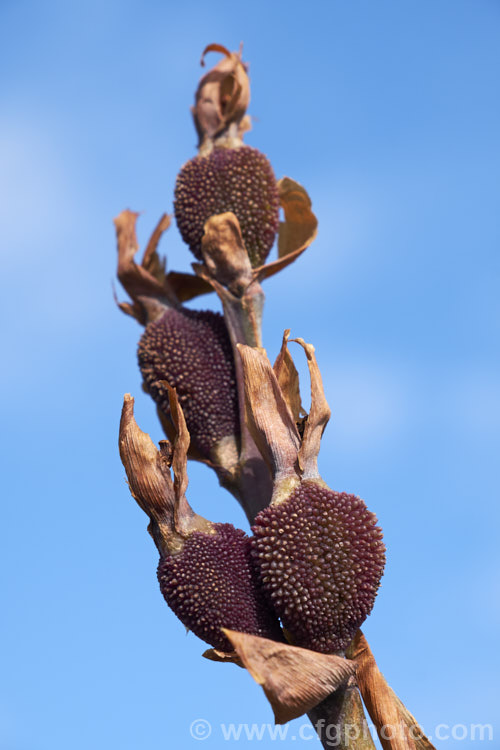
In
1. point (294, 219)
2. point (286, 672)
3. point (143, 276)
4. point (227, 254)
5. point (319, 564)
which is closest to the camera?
point (286, 672)

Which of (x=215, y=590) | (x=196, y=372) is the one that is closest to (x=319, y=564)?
(x=215, y=590)

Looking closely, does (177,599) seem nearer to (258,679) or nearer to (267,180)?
(258,679)

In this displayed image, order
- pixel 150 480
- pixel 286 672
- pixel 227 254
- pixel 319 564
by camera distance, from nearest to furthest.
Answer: pixel 286 672
pixel 319 564
pixel 150 480
pixel 227 254

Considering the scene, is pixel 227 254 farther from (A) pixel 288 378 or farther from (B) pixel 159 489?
(B) pixel 159 489

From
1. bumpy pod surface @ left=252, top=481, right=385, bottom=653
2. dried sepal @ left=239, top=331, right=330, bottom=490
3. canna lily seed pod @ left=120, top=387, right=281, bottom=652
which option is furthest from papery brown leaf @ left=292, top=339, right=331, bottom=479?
canna lily seed pod @ left=120, top=387, right=281, bottom=652

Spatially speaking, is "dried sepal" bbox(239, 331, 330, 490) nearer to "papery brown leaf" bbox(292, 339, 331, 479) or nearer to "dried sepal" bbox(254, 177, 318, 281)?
"papery brown leaf" bbox(292, 339, 331, 479)

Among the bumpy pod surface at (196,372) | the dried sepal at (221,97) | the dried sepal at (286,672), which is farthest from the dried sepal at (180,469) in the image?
→ the dried sepal at (221,97)

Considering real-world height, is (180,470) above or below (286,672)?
above
